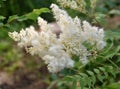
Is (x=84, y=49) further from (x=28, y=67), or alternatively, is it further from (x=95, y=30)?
(x=28, y=67)

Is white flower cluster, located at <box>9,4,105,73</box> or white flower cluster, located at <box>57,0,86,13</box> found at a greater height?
white flower cluster, located at <box>57,0,86,13</box>

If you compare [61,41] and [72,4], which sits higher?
[72,4]

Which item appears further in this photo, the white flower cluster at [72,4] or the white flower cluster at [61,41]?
the white flower cluster at [72,4]

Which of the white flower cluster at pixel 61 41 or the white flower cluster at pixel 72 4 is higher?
the white flower cluster at pixel 72 4

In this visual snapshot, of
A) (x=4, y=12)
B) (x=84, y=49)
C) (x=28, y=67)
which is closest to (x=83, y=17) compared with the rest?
(x=4, y=12)

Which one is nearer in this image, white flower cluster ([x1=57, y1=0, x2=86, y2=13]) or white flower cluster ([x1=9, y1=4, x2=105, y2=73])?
white flower cluster ([x1=9, y1=4, x2=105, y2=73])

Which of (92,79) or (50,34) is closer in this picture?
(50,34)

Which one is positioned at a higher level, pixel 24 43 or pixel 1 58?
pixel 1 58

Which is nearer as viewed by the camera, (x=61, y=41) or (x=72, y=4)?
(x=61, y=41)
